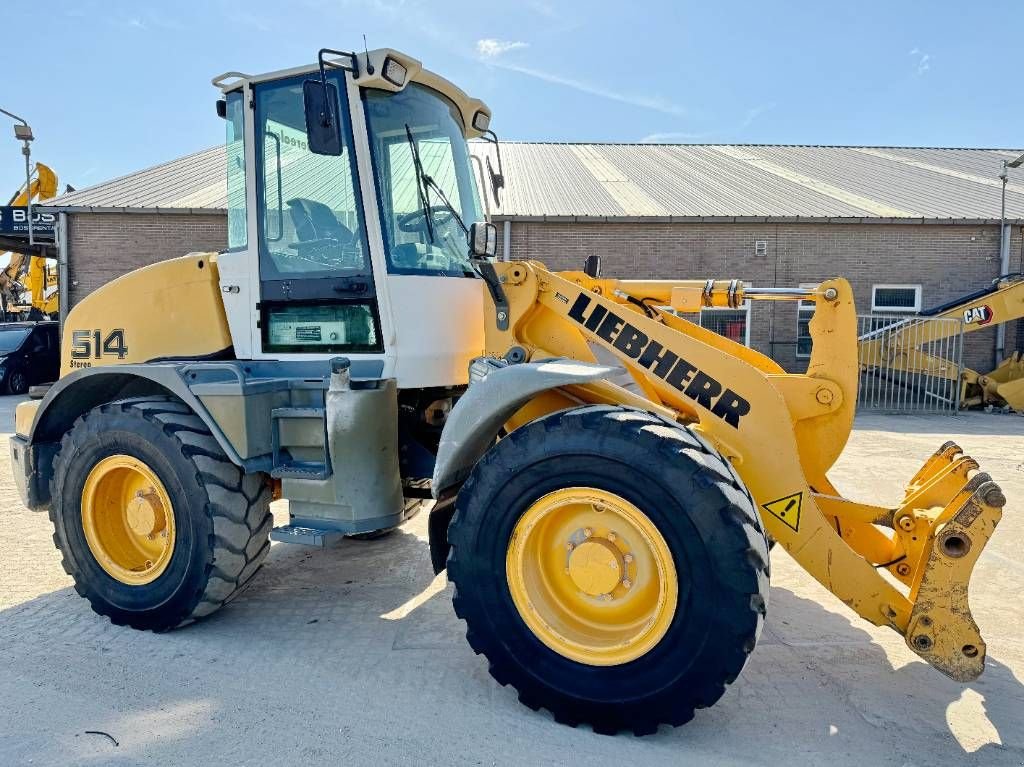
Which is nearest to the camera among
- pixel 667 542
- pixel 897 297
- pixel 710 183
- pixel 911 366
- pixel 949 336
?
pixel 667 542

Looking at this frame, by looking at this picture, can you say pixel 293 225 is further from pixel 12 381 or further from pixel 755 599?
pixel 12 381

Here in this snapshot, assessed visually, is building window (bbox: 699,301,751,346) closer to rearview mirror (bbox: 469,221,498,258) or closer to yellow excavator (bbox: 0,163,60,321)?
rearview mirror (bbox: 469,221,498,258)

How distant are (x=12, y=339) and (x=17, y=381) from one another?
0.91 meters

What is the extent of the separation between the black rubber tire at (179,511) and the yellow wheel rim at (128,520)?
0.15 ft

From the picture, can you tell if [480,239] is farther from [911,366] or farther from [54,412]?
[911,366]

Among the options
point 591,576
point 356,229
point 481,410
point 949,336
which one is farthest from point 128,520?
point 949,336

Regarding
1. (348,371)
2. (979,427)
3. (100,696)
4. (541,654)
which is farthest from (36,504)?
(979,427)

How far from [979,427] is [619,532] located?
11112mm

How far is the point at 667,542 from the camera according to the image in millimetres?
2611

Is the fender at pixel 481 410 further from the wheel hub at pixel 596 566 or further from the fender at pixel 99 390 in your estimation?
the fender at pixel 99 390

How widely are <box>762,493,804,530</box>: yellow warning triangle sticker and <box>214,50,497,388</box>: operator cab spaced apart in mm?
1687

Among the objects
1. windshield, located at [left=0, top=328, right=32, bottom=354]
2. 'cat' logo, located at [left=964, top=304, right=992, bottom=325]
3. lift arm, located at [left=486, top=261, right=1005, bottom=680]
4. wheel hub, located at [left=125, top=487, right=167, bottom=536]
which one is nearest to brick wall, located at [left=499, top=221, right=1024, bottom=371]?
'cat' logo, located at [left=964, top=304, right=992, bottom=325]

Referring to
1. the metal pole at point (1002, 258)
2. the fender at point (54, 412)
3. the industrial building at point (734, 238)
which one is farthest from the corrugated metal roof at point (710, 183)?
the fender at point (54, 412)

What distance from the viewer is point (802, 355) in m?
16.0
